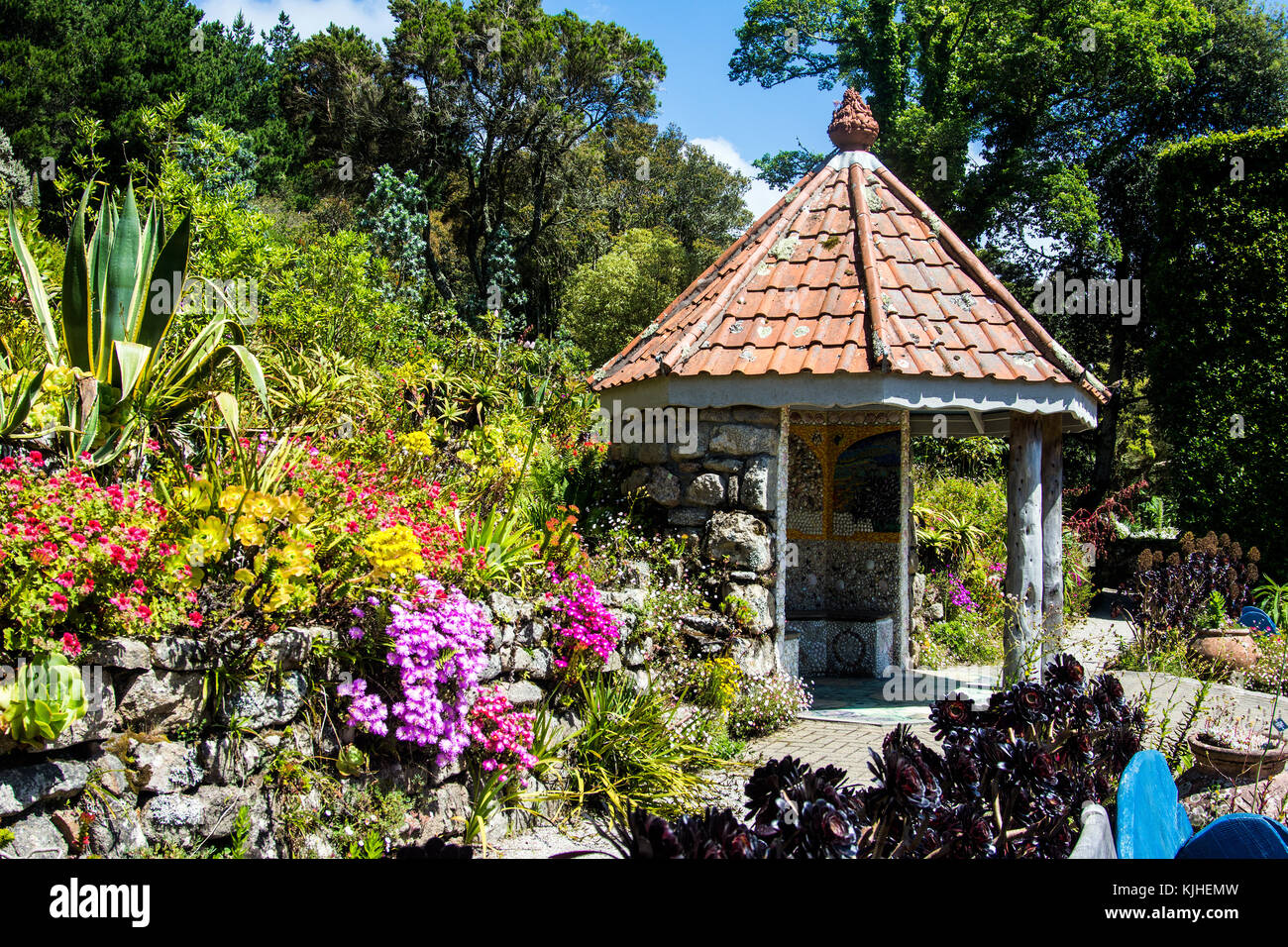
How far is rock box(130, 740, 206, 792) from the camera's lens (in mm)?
3391

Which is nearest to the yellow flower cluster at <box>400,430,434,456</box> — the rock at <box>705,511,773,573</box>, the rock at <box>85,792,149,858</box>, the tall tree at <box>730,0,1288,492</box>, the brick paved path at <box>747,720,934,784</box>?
the rock at <box>705,511,773,573</box>

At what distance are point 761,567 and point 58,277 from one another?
5.94m

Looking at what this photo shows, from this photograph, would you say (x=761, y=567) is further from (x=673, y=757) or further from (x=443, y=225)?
(x=443, y=225)

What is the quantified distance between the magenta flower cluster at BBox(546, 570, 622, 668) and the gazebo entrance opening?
14.8ft

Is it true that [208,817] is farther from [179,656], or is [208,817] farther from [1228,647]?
[1228,647]

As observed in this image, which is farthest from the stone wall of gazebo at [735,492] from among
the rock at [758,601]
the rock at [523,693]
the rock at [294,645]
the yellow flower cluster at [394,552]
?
the rock at [294,645]

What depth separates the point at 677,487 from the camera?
6.98 metres

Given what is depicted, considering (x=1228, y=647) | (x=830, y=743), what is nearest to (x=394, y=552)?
(x=830, y=743)

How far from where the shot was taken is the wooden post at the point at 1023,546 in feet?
22.5

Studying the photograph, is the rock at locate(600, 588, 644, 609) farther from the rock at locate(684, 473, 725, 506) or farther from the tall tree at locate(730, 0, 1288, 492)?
the tall tree at locate(730, 0, 1288, 492)

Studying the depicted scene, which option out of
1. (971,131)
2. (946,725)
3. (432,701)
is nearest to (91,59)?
(971,131)

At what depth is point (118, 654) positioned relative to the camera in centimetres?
334

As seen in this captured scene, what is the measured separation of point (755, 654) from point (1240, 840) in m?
4.51

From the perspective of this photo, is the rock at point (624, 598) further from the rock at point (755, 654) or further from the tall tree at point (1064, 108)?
the tall tree at point (1064, 108)
